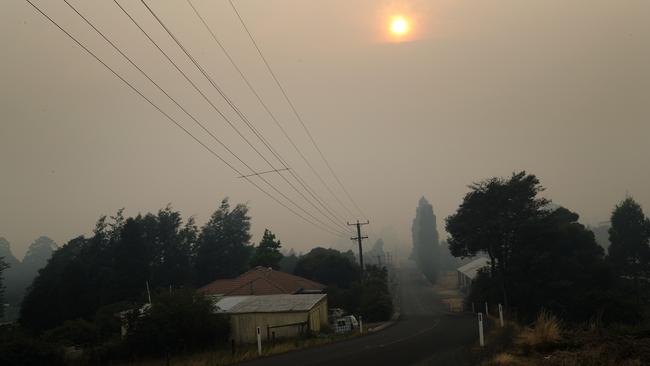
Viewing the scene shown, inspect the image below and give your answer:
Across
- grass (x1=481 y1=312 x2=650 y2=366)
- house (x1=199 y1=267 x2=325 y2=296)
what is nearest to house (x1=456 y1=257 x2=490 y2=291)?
house (x1=199 y1=267 x2=325 y2=296)

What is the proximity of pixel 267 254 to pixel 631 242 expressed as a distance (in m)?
56.1

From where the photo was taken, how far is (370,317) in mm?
52500

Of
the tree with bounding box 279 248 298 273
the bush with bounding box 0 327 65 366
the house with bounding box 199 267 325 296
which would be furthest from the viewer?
the tree with bounding box 279 248 298 273

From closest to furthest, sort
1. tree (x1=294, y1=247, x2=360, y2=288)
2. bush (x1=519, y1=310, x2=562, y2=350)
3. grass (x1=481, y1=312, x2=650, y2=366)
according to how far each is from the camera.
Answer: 1. grass (x1=481, y1=312, x2=650, y2=366)
2. bush (x1=519, y1=310, x2=562, y2=350)
3. tree (x1=294, y1=247, x2=360, y2=288)

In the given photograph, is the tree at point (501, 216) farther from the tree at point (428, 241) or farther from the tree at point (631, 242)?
the tree at point (428, 241)

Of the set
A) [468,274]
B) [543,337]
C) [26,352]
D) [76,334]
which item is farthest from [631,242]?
[26,352]

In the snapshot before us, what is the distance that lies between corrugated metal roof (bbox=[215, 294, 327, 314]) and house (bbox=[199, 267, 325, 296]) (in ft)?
38.4

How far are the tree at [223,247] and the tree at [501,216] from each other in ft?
163

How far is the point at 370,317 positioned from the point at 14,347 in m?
35.7

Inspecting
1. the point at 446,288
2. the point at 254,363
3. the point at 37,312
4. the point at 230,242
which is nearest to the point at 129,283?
the point at 37,312

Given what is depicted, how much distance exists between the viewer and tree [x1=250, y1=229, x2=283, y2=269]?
84.0 metres

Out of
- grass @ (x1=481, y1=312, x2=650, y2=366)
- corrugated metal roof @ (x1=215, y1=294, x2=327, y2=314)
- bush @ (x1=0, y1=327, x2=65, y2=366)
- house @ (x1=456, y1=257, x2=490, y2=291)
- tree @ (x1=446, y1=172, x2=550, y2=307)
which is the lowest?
house @ (x1=456, y1=257, x2=490, y2=291)

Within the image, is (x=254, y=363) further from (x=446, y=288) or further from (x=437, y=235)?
(x=437, y=235)

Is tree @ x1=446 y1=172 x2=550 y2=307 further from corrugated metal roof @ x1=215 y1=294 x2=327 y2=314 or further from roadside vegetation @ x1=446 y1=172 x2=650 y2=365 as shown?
corrugated metal roof @ x1=215 y1=294 x2=327 y2=314
